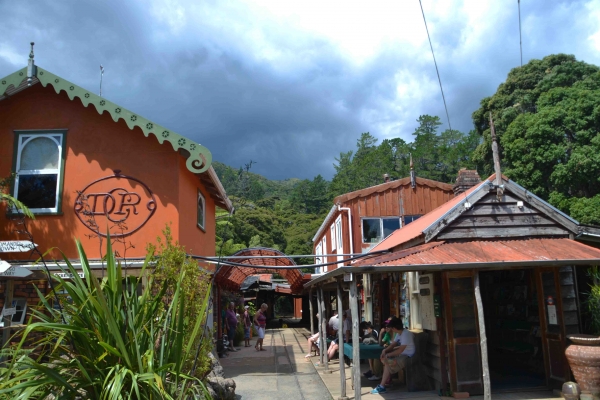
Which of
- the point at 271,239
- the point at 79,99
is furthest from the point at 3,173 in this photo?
the point at 271,239

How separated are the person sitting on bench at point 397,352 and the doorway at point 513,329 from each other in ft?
5.58

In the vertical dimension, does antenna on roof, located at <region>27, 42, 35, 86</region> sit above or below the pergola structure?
above

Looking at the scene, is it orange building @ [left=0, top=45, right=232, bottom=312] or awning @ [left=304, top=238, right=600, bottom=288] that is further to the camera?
orange building @ [left=0, top=45, right=232, bottom=312]

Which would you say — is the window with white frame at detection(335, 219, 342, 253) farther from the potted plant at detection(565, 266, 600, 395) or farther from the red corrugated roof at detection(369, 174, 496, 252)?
the potted plant at detection(565, 266, 600, 395)

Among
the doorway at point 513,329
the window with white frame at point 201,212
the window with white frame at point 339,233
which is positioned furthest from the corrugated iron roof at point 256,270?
the doorway at point 513,329

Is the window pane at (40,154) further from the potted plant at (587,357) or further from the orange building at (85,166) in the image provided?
the potted plant at (587,357)

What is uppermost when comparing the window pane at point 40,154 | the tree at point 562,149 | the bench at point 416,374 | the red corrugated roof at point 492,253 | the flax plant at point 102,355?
the tree at point 562,149

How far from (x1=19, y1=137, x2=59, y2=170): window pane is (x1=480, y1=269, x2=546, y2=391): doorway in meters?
10.1

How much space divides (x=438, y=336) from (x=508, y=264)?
2.24 metres

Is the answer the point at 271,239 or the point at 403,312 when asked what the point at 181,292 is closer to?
the point at 403,312

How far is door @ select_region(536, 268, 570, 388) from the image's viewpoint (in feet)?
27.6

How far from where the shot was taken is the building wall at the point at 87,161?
999 centimetres

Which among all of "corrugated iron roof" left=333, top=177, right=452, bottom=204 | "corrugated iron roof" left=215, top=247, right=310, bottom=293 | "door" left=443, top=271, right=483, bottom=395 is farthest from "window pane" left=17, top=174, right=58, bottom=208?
"corrugated iron roof" left=333, top=177, right=452, bottom=204

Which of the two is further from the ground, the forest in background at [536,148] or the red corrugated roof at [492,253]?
the forest in background at [536,148]
